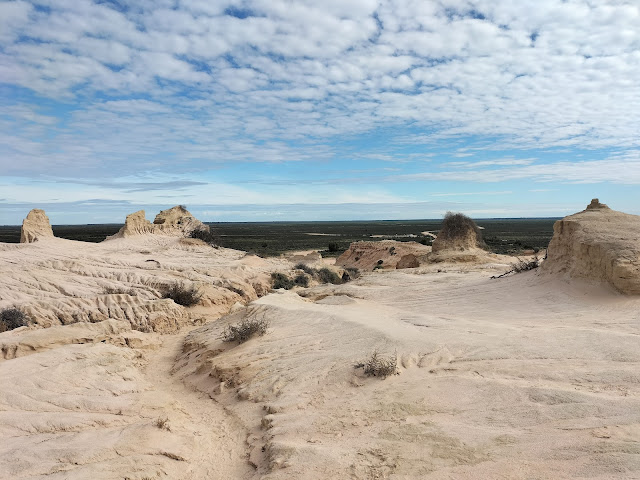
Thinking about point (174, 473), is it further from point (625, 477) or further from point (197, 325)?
point (197, 325)

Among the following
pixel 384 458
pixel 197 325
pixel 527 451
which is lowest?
pixel 197 325

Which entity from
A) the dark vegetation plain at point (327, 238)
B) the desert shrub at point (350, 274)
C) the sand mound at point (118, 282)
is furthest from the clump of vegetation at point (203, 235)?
the desert shrub at point (350, 274)

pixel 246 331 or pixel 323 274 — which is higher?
pixel 246 331

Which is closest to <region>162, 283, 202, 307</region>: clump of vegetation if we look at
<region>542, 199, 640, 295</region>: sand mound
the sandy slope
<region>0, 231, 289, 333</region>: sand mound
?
<region>0, 231, 289, 333</region>: sand mound

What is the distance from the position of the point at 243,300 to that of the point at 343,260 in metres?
15.0

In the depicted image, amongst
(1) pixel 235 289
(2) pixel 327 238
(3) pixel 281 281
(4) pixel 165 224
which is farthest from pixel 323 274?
(2) pixel 327 238

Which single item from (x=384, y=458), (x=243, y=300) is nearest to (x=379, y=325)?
(x=384, y=458)

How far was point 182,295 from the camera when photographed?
1235cm

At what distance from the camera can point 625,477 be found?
290 cm

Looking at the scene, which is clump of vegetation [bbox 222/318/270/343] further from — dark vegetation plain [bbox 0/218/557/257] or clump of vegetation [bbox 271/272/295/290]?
dark vegetation plain [bbox 0/218/557/257]

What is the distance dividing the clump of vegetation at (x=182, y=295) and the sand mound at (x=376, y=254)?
507 inches

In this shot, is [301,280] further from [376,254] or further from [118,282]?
[376,254]

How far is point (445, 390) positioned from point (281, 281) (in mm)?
11933

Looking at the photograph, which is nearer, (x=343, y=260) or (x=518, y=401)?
(x=518, y=401)
